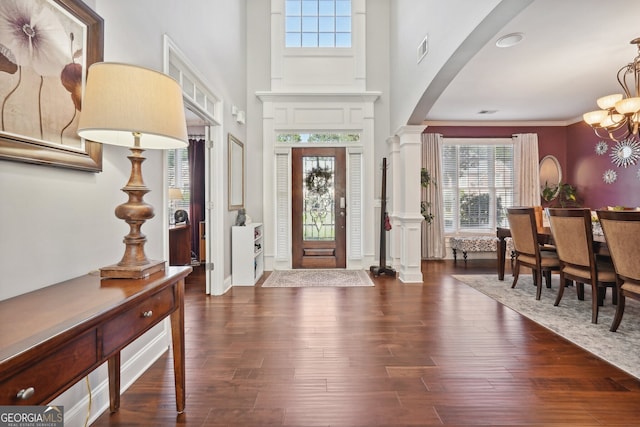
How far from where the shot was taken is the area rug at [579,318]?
2304 mm

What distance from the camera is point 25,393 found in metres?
0.78

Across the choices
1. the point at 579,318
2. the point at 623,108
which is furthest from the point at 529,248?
the point at 623,108

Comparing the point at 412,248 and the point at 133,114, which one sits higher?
the point at 133,114

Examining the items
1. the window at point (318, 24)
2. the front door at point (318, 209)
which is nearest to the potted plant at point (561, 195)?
the front door at point (318, 209)

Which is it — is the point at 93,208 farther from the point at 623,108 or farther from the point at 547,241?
the point at 623,108

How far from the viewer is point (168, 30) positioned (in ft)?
8.39

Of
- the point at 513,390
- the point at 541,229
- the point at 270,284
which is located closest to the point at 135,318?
the point at 513,390

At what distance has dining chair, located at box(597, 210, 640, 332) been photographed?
2.39 metres

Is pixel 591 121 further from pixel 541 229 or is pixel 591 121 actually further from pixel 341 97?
pixel 341 97

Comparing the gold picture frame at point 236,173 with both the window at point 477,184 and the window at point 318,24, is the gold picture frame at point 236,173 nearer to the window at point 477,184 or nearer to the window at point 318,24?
the window at point 318,24

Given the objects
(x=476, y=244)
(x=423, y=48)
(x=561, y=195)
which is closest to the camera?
(x=423, y=48)

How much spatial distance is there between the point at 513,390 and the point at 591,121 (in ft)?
12.2

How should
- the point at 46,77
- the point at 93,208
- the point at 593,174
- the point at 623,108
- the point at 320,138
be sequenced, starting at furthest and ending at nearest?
1. the point at 593,174
2. the point at 320,138
3. the point at 623,108
4. the point at 93,208
5. the point at 46,77

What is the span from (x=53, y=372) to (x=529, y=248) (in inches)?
173
